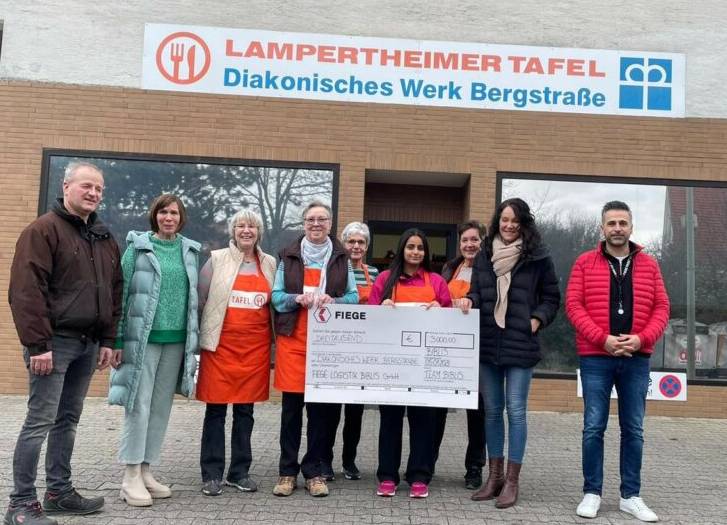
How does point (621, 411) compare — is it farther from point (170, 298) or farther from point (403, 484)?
point (170, 298)

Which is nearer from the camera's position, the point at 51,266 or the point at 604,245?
the point at 51,266

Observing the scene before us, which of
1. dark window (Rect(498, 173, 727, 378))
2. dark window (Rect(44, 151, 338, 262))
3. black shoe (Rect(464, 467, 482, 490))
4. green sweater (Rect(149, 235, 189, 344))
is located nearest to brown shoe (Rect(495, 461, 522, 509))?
black shoe (Rect(464, 467, 482, 490))

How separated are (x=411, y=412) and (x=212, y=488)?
5.03 feet

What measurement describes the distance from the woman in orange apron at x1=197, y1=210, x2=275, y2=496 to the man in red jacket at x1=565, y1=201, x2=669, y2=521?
2.32 meters

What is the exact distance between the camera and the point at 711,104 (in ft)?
27.8

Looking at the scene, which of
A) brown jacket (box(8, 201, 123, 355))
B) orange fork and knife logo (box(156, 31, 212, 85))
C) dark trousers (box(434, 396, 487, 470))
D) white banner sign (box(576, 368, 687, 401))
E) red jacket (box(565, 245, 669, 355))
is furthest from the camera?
orange fork and knife logo (box(156, 31, 212, 85))

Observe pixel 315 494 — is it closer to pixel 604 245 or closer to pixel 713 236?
pixel 604 245

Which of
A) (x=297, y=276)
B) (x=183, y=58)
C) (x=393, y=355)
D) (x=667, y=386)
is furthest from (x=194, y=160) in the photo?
(x=667, y=386)

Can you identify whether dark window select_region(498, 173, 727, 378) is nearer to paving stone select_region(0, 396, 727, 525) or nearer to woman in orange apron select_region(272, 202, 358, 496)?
paving stone select_region(0, 396, 727, 525)

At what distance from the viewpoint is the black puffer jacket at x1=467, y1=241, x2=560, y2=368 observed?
15.1 feet

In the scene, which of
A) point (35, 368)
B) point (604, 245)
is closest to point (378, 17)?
point (604, 245)

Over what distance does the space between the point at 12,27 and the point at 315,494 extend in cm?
731

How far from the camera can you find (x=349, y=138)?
330 inches

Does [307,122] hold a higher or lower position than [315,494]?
higher
